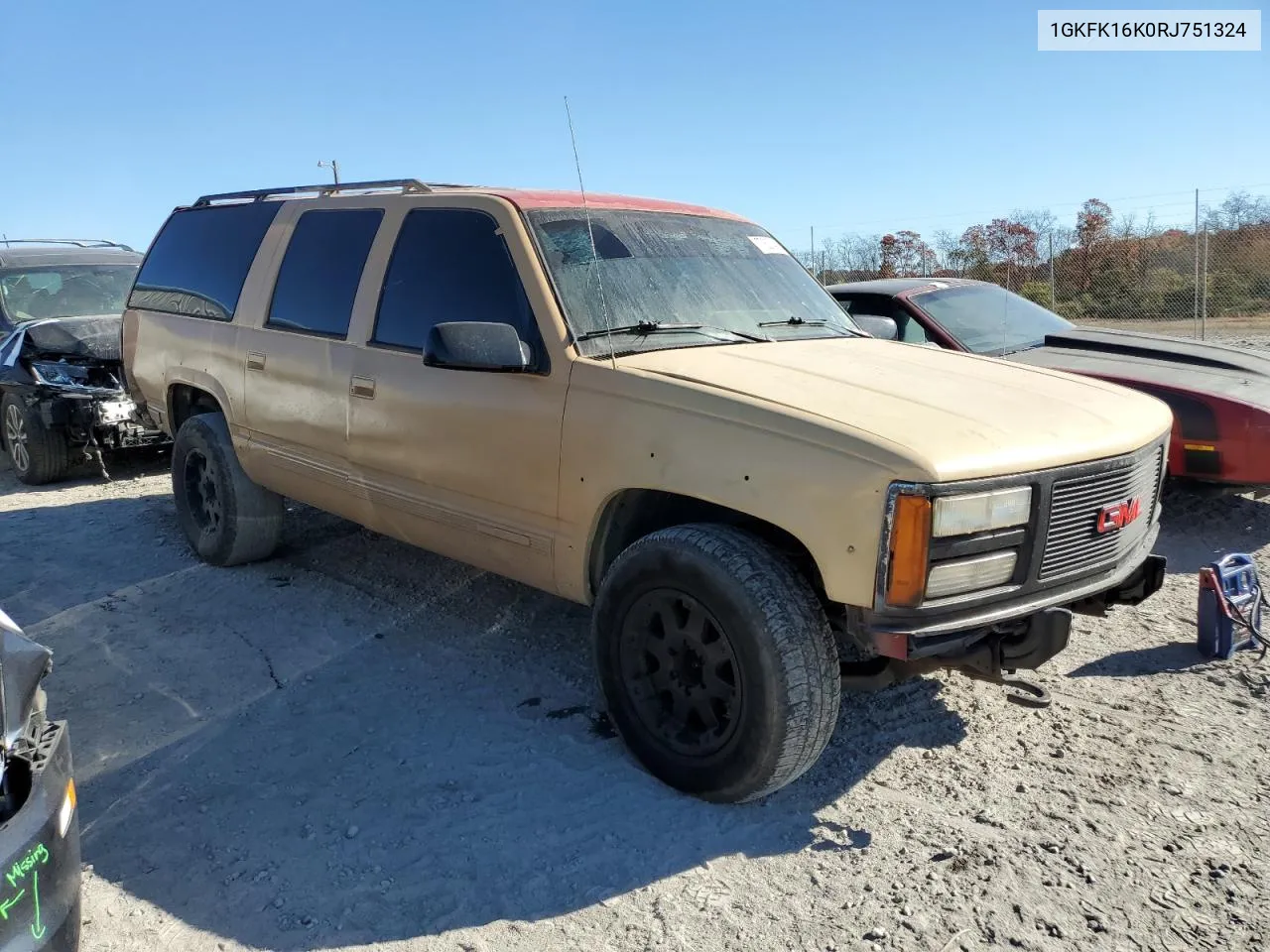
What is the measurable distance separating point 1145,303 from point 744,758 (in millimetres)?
15260

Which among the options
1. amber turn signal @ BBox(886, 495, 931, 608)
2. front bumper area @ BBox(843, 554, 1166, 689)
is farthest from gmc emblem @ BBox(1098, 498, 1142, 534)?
amber turn signal @ BBox(886, 495, 931, 608)

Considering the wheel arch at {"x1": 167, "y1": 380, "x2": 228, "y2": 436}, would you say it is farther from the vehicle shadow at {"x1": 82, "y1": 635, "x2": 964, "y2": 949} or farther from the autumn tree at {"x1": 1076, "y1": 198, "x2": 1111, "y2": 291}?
the autumn tree at {"x1": 1076, "y1": 198, "x2": 1111, "y2": 291}

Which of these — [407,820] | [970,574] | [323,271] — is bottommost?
[407,820]

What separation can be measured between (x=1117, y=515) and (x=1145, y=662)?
55.2 inches

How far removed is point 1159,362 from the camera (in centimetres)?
632

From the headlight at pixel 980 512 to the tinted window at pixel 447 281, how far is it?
1.62m

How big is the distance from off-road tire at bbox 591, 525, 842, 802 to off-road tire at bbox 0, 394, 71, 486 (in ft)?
20.9

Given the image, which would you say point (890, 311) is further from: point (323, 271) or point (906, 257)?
point (906, 257)

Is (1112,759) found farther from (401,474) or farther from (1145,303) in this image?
(1145,303)

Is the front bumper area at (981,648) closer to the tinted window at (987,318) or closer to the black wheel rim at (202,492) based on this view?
the tinted window at (987,318)

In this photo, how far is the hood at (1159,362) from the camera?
574 centimetres

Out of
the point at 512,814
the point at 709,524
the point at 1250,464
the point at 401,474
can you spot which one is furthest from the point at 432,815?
the point at 1250,464

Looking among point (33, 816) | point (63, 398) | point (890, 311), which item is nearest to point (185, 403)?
point (63, 398)

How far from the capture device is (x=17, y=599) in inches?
201
